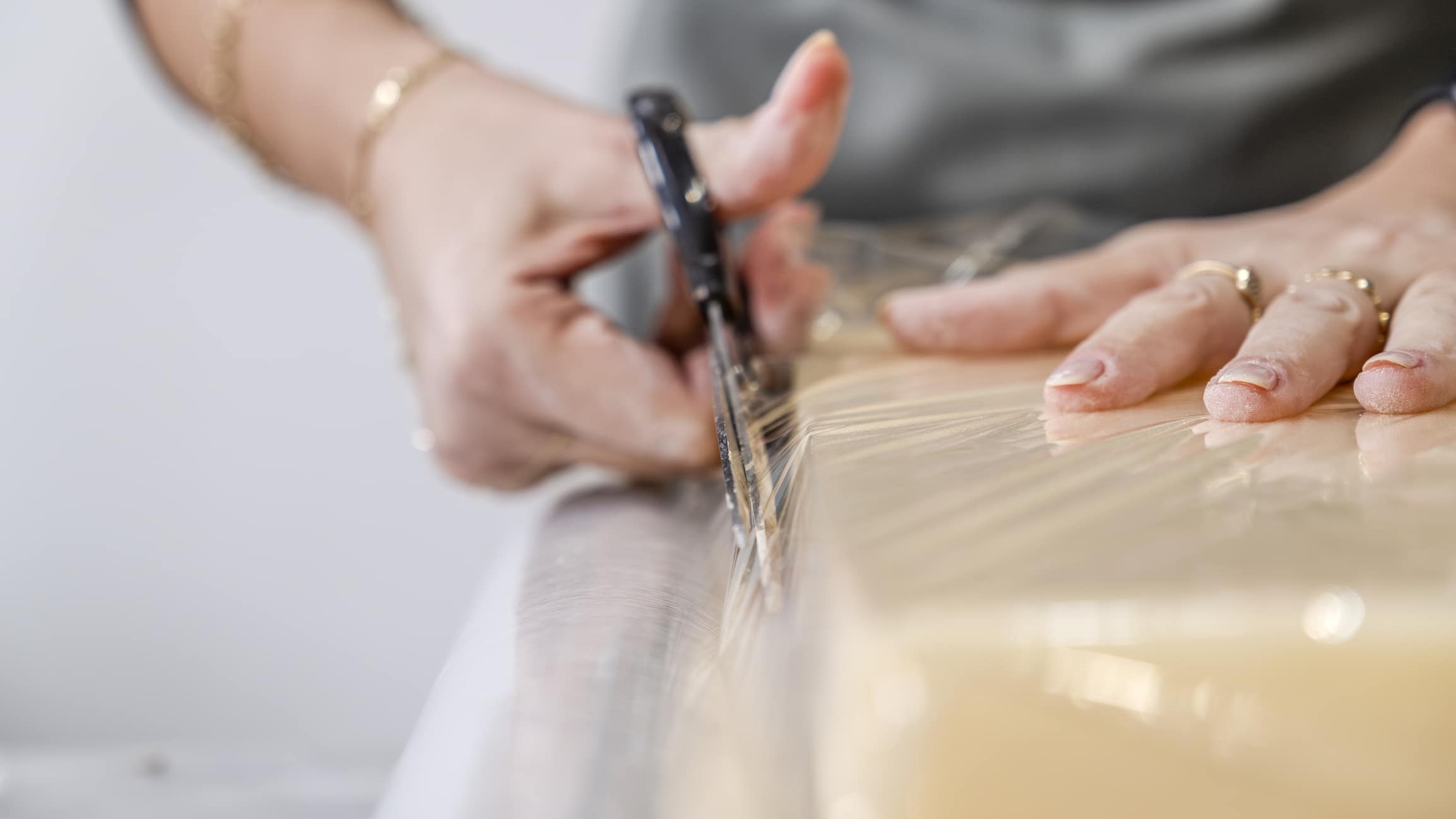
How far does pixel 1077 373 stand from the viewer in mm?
286

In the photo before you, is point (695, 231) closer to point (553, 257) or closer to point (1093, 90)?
point (553, 257)

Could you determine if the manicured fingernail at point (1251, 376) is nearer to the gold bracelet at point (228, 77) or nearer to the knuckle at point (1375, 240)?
the knuckle at point (1375, 240)

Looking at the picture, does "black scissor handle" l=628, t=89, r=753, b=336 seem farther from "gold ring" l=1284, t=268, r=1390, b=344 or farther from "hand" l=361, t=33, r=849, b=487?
"gold ring" l=1284, t=268, r=1390, b=344

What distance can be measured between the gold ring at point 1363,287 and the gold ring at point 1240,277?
0.04 feet

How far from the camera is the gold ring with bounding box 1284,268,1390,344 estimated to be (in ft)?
1.09

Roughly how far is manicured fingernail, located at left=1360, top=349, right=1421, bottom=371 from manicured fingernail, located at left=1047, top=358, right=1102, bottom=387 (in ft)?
0.22

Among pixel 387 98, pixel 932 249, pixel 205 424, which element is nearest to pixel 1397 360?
pixel 932 249

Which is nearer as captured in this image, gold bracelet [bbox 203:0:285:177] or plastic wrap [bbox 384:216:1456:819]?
plastic wrap [bbox 384:216:1456:819]

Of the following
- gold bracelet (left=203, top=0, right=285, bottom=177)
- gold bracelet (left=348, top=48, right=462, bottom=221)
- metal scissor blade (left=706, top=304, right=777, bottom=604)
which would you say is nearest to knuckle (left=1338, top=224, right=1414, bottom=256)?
metal scissor blade (left=706, top=304, right=777, bottom=604)

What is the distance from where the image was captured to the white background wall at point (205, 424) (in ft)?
3.48

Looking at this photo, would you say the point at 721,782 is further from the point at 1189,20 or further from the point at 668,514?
the point at 1189,20

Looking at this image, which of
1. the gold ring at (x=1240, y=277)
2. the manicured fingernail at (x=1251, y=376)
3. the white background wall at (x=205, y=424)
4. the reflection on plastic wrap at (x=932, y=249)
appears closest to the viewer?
the manicured fingernail at (x=1251, y=376)

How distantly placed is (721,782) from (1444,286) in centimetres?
29

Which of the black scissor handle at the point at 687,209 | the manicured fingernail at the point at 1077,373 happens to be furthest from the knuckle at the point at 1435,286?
the black scissor handle at the point at 687,209
